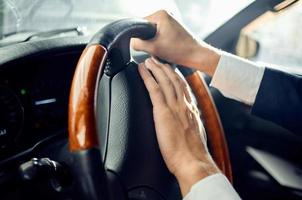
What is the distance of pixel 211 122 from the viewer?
99cm

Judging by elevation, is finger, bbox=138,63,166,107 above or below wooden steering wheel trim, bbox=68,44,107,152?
below

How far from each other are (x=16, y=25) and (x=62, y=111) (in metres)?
0.47

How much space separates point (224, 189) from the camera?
0.73 meters

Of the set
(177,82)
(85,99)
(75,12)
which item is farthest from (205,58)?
(75,12)

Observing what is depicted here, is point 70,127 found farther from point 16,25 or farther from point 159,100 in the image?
point 16,25

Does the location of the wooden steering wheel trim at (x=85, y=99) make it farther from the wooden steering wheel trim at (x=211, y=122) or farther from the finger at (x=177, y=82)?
the wooden steering wheel trim at (x=211, y=122)

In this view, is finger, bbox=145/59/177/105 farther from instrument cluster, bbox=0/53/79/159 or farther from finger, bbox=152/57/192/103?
instrument cluster, bbox=0/53/79/159

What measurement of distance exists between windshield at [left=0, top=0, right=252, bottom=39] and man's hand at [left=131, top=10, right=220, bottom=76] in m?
0.26

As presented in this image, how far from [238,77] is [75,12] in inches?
25.4

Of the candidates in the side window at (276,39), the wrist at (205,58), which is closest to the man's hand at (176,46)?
the wrist at (205,58)

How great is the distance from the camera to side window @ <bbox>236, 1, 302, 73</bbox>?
1.64 metres

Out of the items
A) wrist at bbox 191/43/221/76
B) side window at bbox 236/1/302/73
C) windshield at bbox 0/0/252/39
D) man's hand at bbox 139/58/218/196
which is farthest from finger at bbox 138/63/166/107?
side window at bbox 236/1/302/73

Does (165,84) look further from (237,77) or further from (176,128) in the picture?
(237,77)

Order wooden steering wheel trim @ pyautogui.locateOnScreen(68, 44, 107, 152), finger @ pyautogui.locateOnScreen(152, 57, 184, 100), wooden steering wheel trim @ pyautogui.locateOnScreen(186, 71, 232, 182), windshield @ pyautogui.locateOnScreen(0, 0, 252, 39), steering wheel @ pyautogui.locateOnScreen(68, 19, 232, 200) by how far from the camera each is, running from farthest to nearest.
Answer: windshield @ pyautogui.locateOnScreen(0, 0, 252, 39) → wooden steering wheel trim @ pyautogui.locateOnScreen(186, 71, 232, 182) → finger @ pyautogui.locateOnScreen(152, 57, 184, 100) → steering wheel @ pyautogui.locateOnScreen(68, 19, 232, 200) → wooden steering wheel trim @ pyautogui.locateOnScreen(68, 44, 107, 152)
